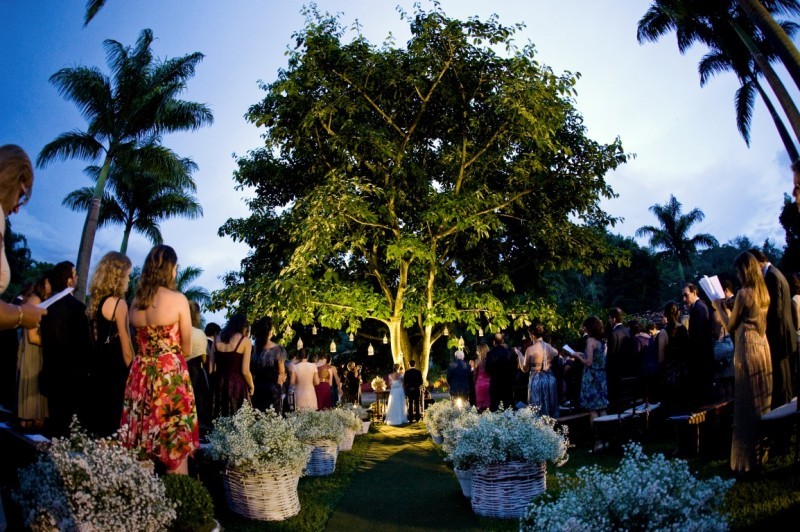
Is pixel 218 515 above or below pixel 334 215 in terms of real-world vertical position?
below

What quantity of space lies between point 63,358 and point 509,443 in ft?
14.3

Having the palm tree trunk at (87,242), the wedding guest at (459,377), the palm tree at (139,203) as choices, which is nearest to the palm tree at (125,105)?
the palm tree trunk at (87,242)

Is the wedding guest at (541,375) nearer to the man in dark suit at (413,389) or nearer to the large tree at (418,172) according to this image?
the large tree at (418,172)

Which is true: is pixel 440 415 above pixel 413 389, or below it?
below

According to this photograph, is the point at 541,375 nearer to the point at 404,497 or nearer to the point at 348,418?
the point at 348,418

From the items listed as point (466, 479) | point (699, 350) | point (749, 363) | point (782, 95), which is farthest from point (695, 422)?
point (782, 95)

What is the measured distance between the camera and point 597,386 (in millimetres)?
10789

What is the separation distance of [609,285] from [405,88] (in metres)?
49.4

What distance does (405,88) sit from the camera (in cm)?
1780

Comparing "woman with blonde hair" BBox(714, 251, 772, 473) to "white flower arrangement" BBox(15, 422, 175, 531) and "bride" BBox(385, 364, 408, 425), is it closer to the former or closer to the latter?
"white flower arrangement" BBox(15, 422, 175, 531)

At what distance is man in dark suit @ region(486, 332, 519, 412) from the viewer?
13.0 metres

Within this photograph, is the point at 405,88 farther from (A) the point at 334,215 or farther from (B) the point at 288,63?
(A) the point at 334,215

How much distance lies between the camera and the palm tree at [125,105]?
23.3 metres

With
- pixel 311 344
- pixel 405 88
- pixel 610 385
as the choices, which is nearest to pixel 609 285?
pixel 311 344
